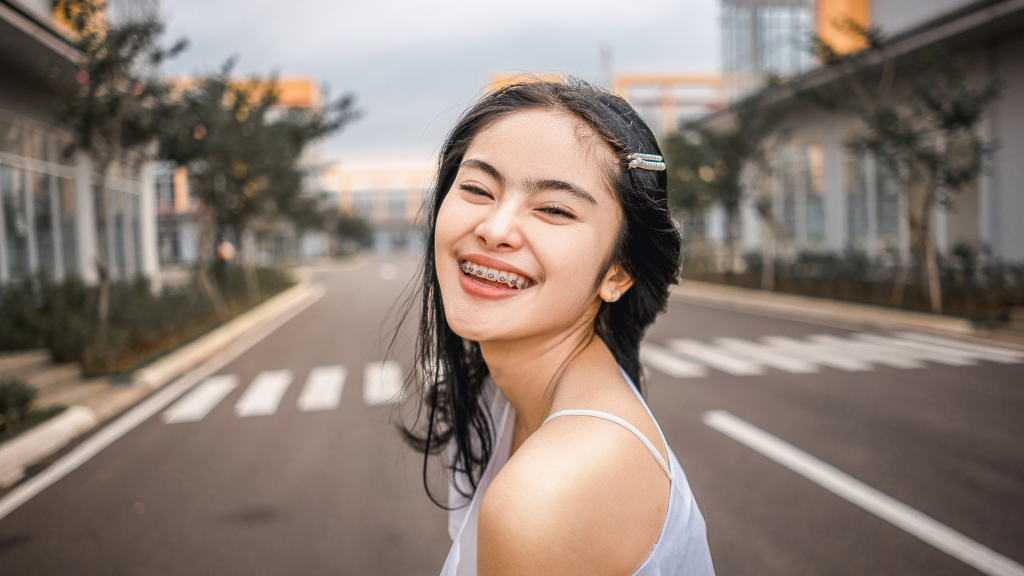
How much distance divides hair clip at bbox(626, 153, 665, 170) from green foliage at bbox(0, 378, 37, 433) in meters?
6.77

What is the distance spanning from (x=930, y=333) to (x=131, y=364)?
13267mm

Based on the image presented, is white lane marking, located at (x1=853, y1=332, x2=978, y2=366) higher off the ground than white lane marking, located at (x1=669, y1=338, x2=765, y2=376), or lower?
higher

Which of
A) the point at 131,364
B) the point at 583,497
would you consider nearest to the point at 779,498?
the point at 583,497

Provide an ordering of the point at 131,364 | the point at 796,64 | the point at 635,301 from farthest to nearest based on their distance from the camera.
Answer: the point at 796,64
the point at 131,364
the point at 635,301

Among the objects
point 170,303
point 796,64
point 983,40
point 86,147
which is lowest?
point 170,303

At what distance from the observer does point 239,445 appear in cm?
570

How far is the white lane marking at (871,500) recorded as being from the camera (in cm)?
333

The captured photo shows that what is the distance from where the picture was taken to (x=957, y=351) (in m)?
9.38

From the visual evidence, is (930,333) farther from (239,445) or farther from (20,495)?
(20,495)

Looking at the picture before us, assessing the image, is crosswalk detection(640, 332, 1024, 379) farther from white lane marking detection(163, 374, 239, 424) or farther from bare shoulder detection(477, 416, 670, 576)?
bare shoulder detection(477, 416, 670, 576)

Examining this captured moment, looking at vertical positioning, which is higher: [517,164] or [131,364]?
[517,164]

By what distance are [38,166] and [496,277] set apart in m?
16.5

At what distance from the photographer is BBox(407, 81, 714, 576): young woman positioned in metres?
0.93

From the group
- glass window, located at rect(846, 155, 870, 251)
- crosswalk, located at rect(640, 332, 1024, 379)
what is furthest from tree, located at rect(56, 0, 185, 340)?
glass window, located at rect(846, 155, 870, 251)
